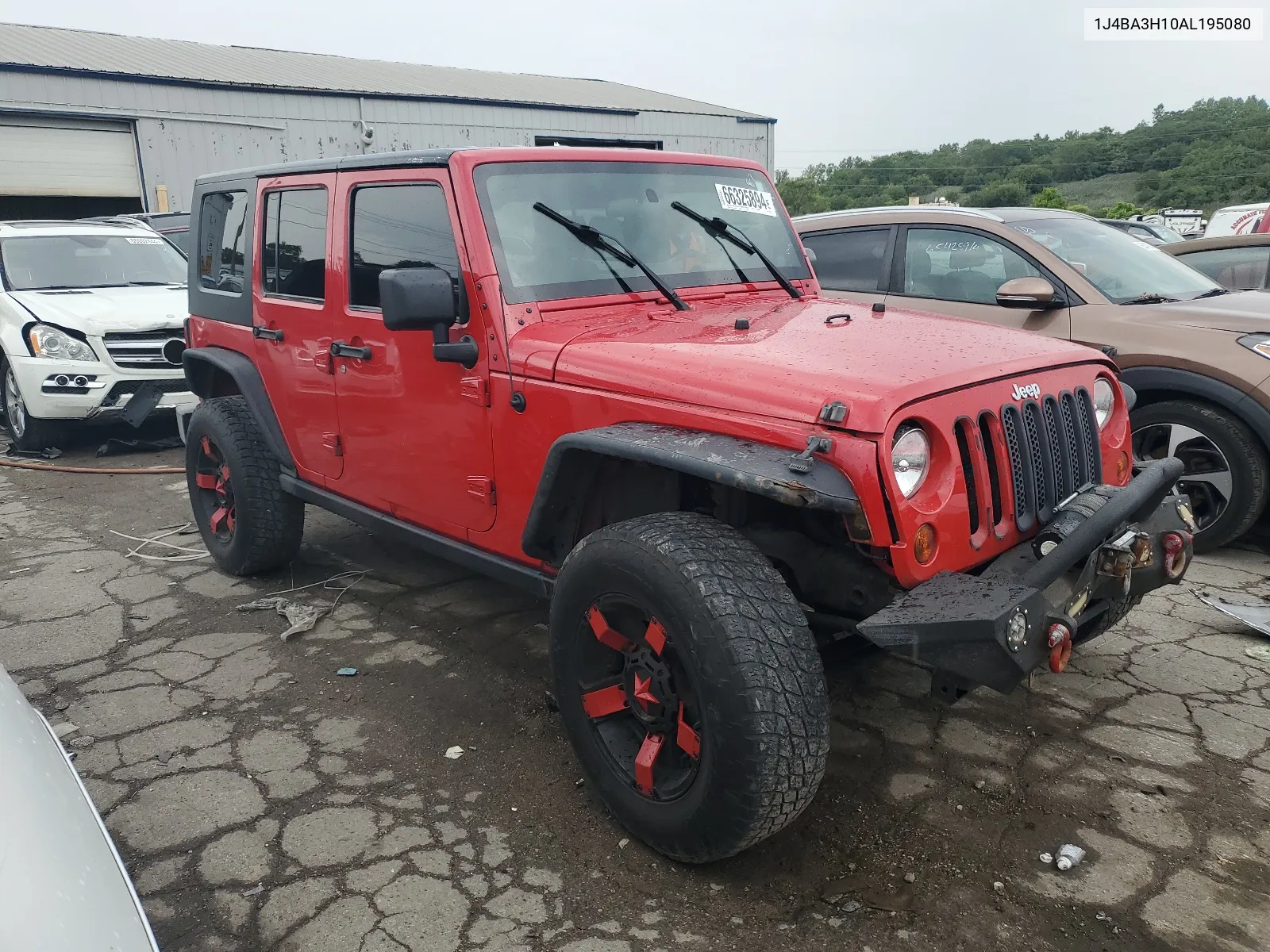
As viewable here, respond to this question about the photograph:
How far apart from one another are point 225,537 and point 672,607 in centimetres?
331

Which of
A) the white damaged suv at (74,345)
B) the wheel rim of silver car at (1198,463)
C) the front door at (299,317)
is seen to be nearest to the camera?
the front door at (299,317)

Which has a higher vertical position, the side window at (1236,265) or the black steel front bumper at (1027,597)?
the side window at (1236,265)

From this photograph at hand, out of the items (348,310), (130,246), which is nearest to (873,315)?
(348,310)

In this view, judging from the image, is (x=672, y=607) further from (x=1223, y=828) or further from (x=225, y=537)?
(x=225, y=537)

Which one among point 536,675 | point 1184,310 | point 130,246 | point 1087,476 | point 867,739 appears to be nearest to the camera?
point 1087,476

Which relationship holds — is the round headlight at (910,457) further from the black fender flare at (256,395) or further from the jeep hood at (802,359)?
the black fender flare at (256,395)

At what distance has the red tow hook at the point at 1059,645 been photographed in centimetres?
230

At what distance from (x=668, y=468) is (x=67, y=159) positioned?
16648mm

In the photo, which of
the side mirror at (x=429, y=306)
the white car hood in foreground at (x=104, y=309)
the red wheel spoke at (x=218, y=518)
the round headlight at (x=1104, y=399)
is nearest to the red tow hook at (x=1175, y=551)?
the round headlight at (x=1104, y=399)

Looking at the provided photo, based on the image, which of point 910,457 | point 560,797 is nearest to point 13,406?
point 560,797

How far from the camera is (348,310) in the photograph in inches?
148

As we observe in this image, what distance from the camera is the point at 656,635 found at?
250cm

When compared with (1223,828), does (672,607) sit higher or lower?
higher

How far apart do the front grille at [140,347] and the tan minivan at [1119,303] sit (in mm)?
5119
